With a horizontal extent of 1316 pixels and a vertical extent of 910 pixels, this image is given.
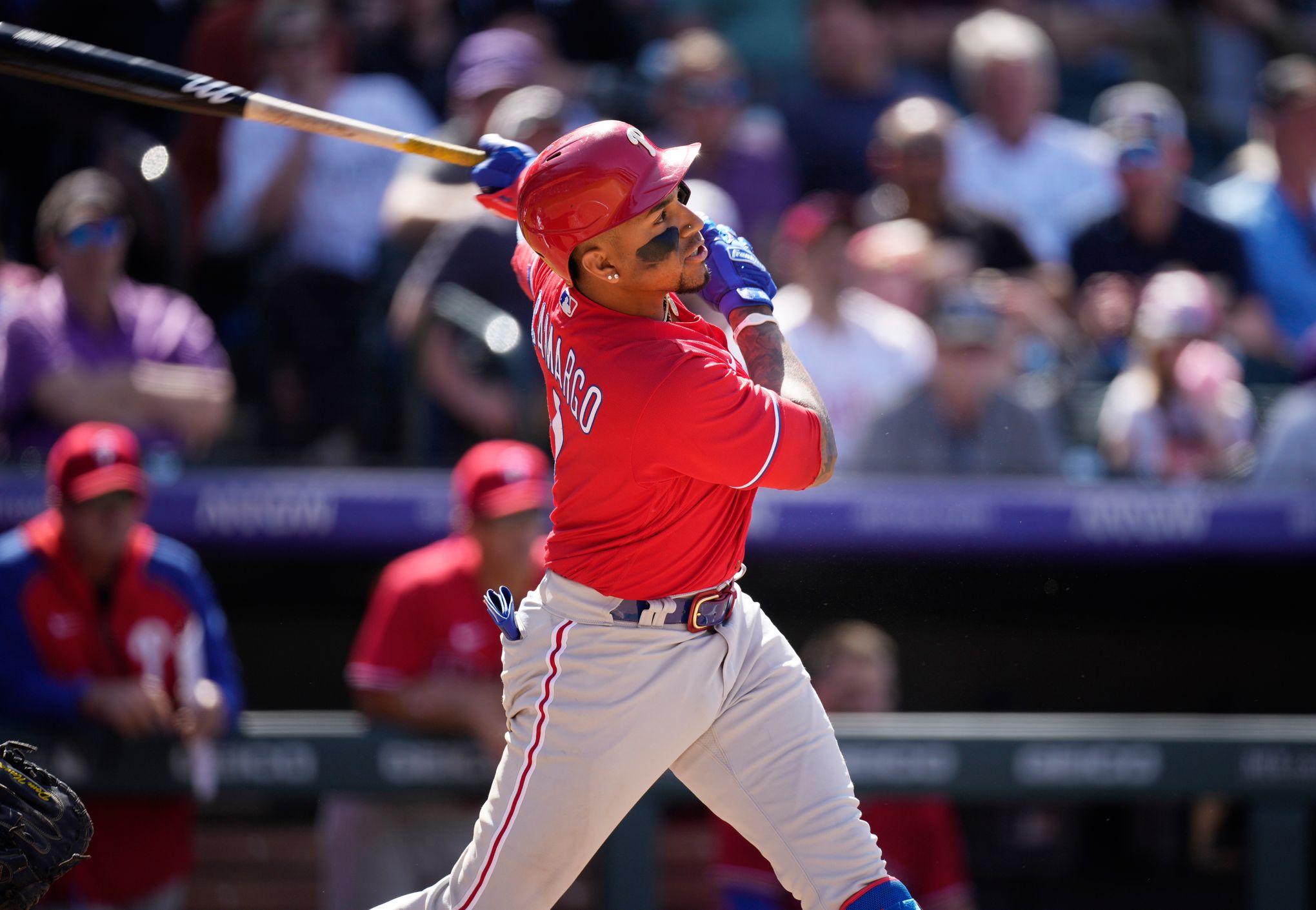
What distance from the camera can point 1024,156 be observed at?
6.63m

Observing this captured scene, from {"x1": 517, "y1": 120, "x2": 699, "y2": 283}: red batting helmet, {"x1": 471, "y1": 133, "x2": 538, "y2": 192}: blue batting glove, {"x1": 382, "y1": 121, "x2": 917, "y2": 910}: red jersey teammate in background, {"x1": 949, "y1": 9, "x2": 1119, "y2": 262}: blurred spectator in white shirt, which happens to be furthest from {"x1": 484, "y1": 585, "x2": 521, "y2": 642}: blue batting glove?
{"x1": 949, "y1": 9, "x2": 1119, "y2": 262}: blurred spectator in white shirt

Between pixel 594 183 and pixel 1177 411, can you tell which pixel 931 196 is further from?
pixel 594 183

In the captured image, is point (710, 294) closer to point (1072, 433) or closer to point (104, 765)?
point (104, 765)

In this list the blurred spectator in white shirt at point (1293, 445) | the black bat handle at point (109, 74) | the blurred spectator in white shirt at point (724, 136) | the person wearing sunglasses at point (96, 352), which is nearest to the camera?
the black bat handle at point (109, 74)

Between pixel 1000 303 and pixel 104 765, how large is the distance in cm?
335

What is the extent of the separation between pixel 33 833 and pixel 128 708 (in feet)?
5.91

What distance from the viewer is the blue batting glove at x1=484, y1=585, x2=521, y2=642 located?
2994mm

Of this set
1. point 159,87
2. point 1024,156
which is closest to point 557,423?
point 159,87

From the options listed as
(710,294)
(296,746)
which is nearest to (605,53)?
(296,746)

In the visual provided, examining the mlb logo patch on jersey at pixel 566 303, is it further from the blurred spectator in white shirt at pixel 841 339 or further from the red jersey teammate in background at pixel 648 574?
the blurred spectator in white shirt at pixel 841 339

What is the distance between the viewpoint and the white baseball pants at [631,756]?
289 centimetres

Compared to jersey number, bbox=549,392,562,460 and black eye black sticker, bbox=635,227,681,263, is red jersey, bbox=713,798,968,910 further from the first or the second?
black eye black sticker, bbox=635,227,681,263

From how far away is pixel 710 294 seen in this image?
3053 mm

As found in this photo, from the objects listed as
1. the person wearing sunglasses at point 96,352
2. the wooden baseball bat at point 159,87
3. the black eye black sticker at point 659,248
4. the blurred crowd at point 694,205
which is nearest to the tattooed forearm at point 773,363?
the black eye black sticker at point 659,248
